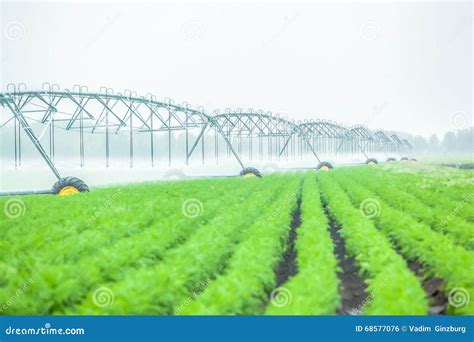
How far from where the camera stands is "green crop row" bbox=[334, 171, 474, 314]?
6.16m

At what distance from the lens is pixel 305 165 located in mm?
43469

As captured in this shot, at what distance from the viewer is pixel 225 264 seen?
731cm

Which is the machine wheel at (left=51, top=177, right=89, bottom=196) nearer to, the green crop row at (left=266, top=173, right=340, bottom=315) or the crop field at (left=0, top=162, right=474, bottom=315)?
the crop field at (left=0, top=162, right=474, bottom=315)

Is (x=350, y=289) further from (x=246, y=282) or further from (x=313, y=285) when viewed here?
(x=246, y=282)

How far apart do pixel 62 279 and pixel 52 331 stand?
581 mm

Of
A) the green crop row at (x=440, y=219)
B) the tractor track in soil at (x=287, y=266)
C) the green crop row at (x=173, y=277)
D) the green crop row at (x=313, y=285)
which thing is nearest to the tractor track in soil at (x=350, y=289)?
the green crop row at (x=313, y=285)

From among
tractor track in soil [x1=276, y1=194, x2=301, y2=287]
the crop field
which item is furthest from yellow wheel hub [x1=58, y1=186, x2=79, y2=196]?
tractor track in soil [x1=276, y1=194, x2=301, y2=287]

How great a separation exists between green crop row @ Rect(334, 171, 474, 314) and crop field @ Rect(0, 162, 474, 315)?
0.02 m

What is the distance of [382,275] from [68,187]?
12.2 meters

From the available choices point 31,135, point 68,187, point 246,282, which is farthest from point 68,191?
point 246,282

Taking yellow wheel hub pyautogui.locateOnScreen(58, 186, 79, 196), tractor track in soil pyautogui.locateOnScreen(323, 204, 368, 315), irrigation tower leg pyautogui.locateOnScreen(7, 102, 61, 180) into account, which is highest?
irrigation tower leg pyautogui.locateOnScreen(7, 102, 61, 180)

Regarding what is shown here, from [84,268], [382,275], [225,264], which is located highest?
[84,268]

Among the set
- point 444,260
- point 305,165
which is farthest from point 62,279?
point 305,165

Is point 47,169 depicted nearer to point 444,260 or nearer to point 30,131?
point 30,131
